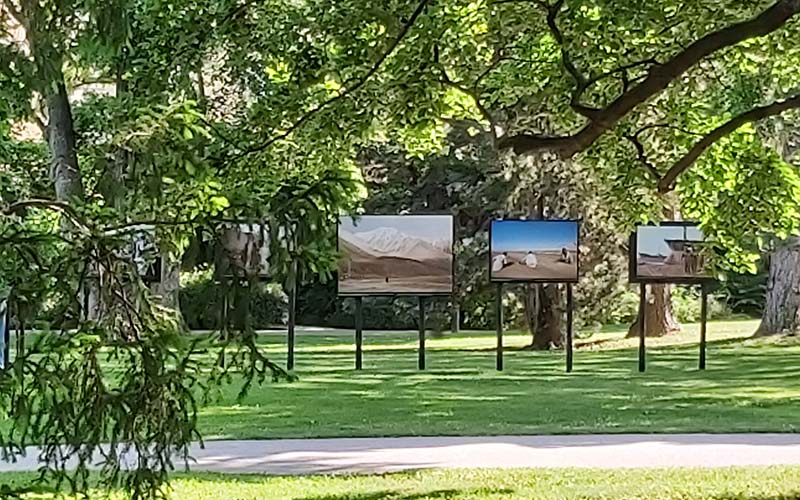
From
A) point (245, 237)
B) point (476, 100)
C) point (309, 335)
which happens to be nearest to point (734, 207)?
point (476, 100)

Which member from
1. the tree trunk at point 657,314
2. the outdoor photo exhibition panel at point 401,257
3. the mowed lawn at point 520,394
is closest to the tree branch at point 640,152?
the mowed lawn at point 520,394

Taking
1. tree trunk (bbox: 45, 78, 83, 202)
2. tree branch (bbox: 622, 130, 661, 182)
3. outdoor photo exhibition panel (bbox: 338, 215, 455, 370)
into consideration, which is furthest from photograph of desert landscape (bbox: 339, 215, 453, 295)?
tree trunk (bbox: 45, 78, 83, 202)

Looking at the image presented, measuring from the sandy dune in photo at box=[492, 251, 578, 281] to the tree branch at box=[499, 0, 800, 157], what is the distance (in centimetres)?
1038

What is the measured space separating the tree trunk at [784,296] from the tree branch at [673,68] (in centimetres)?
1976

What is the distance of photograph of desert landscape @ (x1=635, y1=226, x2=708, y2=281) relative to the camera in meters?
19.4

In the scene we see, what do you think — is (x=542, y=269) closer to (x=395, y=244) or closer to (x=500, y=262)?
(x=500, y=262)

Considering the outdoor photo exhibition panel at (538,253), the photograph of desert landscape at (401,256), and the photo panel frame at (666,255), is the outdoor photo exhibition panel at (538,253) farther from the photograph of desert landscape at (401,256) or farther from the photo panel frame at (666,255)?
the photo panel frame at (666,255)

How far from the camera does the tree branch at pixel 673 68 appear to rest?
7.82m

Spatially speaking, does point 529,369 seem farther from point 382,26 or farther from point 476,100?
point 382,26

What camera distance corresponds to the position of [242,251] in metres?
5.25

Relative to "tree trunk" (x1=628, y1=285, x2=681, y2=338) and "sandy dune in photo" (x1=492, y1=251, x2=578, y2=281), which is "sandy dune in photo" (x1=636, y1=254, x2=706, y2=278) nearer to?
"sandy dune in photo" (x1=492, y1=251, x2=578, y2=281)

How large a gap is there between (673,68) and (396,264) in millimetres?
11422

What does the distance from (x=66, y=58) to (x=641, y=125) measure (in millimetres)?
6913

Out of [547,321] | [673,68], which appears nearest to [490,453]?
[673,68]
